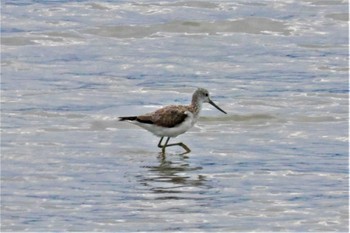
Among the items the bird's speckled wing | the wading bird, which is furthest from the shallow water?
the bird's speckled wing

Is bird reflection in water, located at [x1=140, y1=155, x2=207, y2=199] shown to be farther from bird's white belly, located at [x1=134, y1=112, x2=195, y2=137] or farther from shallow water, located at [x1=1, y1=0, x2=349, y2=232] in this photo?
bird's white belly, located at [x1=134, y1=112, x2=195, y2=137]

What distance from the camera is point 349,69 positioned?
23.0 m

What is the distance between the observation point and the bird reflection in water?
579 inches

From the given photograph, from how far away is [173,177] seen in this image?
50.8ft

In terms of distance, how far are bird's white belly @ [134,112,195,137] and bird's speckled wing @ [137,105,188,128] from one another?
0.13 feet

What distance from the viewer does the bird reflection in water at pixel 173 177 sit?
48.2 ft

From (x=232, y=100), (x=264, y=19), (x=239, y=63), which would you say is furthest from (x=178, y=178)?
(x=264, y=19)

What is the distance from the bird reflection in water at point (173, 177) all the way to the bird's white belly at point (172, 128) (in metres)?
0.45

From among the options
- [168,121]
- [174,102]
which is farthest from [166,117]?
[174,102]

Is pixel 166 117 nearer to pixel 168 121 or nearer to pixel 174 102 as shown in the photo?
pixel 168 121

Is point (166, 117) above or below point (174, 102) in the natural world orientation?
above

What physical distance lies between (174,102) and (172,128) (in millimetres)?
3518

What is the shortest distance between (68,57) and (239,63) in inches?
114

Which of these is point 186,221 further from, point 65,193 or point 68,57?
point 68,57
